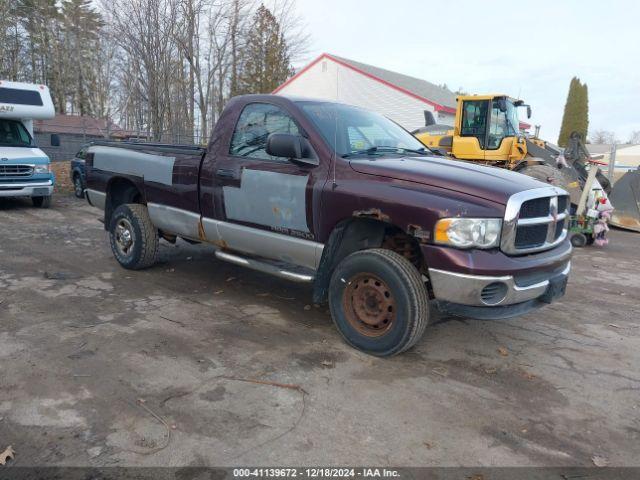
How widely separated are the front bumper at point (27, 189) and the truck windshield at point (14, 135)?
1198 millimetres

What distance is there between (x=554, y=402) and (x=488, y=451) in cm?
89

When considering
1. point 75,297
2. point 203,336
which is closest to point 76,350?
point 203,336

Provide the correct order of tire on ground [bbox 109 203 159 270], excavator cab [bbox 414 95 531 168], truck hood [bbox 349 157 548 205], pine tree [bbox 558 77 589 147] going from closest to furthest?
truck hood [bbox 349 157 548 205]
tire on ground [bbox 109 203 159 270]
excavator cab [bbox 414 95 531 168]
pine tree [bbox 558 77 589 147]

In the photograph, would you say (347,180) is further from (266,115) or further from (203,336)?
(203,336)

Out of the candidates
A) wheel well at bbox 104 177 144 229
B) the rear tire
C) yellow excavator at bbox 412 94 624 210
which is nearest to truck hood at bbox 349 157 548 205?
wheel well at bbox 104 177 144 229

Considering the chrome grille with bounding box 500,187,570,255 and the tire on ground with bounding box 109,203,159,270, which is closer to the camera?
the chrome grille with bounding box 500,187,570,255

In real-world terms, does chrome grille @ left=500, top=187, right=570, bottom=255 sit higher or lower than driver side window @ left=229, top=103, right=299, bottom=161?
lower

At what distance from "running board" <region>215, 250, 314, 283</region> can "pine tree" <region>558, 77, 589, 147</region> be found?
47.5 meters

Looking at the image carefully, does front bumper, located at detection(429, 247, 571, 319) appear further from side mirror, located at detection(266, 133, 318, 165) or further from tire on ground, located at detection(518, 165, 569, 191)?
tire on ground, located at detection(518, 165, 569, 191)

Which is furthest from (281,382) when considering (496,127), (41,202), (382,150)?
(496,127)

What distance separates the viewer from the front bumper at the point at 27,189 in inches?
423

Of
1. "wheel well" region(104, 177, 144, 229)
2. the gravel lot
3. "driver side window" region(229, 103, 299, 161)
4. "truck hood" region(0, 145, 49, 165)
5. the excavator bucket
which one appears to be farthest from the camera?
the excavator bucket

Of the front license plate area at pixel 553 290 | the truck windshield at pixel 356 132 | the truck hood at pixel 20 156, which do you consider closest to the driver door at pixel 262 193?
the truck windshield at pixel 356 132

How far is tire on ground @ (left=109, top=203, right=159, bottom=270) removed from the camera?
6.00 meters
